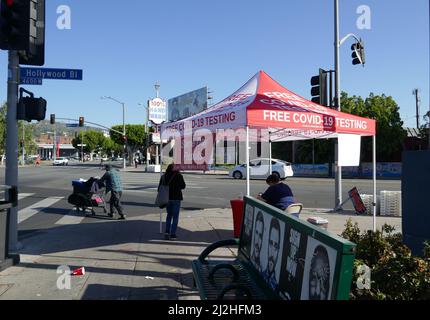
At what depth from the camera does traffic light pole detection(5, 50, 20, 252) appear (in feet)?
26.3

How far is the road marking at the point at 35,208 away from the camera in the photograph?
13723 millimetres

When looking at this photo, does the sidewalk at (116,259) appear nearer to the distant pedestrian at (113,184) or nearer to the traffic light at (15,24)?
the distant pedestrian at (113,184)

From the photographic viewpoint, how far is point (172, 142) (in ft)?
41.0

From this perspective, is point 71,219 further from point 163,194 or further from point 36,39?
point 36,39

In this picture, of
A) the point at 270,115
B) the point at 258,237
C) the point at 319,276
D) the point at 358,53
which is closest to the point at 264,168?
the point at 358,53

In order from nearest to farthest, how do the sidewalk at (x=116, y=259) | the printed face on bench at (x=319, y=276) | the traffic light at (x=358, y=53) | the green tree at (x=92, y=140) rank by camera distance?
1. the printed face on bench at (x=319, y=276)
2. the sidewalk at (x=116, y=259)
3. the traffic light at (x=358, y=53)
4. the green tree at (x=92, y=140)

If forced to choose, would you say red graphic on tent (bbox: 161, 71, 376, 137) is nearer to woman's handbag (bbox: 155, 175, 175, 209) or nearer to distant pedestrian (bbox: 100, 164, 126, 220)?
woman's handbag (bbox: 155, 175, 175, 209)

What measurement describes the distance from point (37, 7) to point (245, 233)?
5.74 m

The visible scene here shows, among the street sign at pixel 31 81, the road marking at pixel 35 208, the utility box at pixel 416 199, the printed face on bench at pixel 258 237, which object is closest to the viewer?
the printed face on bench at pixel 258 237

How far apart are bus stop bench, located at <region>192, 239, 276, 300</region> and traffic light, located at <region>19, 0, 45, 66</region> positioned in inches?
205

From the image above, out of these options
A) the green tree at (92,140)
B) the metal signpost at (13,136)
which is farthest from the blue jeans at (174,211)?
the green tree at (92,140)

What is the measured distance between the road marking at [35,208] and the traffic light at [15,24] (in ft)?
21.6
